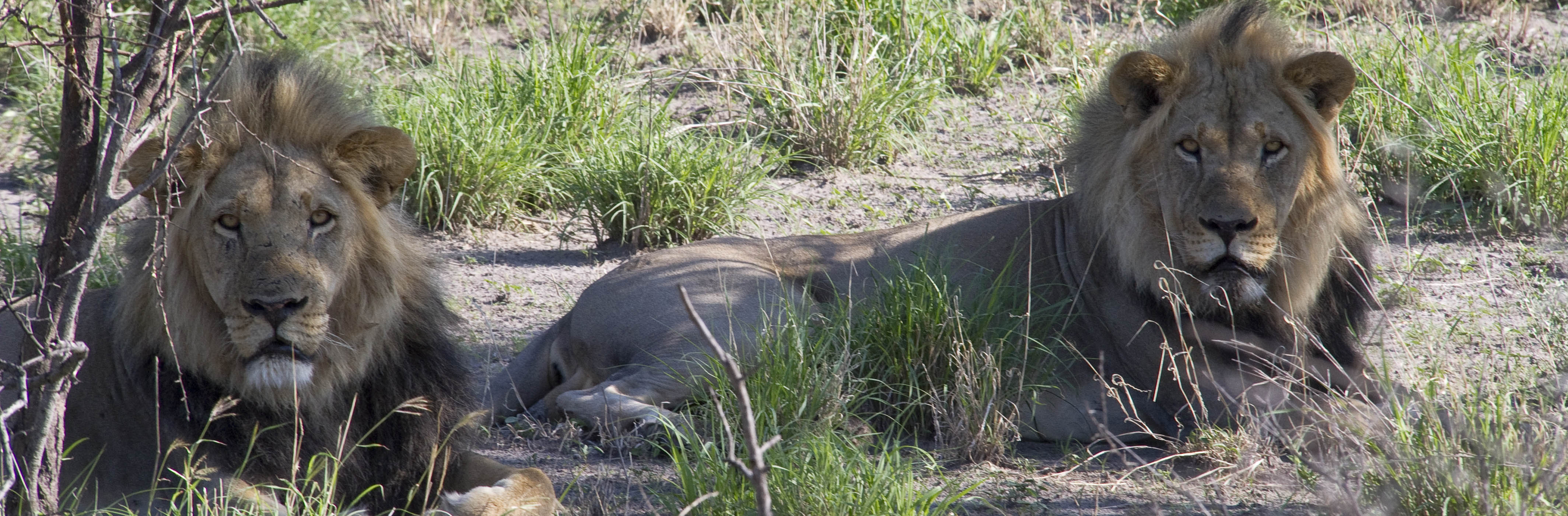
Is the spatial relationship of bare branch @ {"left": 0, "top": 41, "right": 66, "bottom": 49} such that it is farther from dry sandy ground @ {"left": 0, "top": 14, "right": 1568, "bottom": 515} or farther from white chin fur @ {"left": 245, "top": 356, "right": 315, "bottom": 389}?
dry sandy ground @ {"left": 0, "top": 14, "right": 1568, "bottom": 515}

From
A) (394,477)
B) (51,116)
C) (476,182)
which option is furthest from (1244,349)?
(51,116)

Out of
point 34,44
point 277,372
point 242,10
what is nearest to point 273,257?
point 277,372

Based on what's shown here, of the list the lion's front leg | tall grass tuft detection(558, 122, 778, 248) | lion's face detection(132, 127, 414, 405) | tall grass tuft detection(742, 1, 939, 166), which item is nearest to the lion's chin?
the lion's front leg

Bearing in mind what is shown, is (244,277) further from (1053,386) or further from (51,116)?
(51,116)

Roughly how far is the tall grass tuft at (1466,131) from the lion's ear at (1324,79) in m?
1.98

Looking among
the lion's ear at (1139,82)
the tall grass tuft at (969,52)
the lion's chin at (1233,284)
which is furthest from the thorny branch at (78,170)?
the tall grass tuft at (969,52)

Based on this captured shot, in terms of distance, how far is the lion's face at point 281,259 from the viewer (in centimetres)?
290

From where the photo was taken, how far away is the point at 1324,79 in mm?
4043

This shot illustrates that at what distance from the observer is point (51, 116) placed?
766cm

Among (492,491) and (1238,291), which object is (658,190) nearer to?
(1238,291)

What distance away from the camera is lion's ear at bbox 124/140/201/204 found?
293 centimetres

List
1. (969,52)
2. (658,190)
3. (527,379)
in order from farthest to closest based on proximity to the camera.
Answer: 1. (969,52)
2. (658,190)
3. (527,379)

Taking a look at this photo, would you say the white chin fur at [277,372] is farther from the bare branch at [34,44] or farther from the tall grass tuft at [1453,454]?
the tall grass tuft at [1453,454]

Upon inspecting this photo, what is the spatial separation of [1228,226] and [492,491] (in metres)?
2.25
